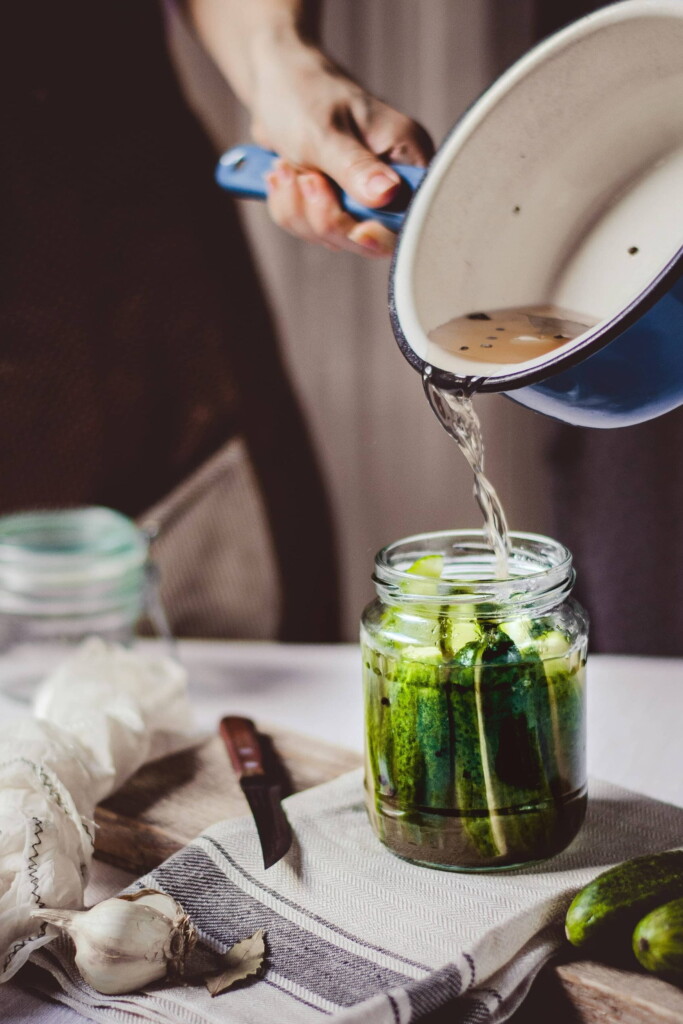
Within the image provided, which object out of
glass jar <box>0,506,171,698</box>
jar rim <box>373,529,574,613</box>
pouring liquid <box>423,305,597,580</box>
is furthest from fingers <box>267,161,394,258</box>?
glass jar <box>0,506,171,698</box>

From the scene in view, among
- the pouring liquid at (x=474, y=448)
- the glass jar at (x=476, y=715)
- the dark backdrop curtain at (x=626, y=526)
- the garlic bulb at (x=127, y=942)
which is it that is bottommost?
the dark backdrop curtain at (x=626, y=526)

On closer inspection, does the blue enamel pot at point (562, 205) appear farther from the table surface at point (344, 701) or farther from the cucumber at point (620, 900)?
the table surface at point (344, 701)

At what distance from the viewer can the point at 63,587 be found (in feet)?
4.35

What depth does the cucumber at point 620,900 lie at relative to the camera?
26.4 inches

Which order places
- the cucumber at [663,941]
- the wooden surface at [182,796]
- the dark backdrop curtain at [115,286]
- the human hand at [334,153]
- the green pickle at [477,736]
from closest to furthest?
the cucumber at [663,941] < the green pickle at [477,736] < the wooden surface at [182,796] < the human hand at [334,153] < the dark backdrop curtain at [115,286]

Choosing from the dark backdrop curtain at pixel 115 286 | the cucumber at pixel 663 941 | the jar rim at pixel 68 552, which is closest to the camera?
the cucumber at pixel 663 941

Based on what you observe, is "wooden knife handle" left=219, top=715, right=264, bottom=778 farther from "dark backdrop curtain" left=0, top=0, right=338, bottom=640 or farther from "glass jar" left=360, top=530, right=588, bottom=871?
"dark backdrop curtain" left=0, top=0, right=338, bottom=640

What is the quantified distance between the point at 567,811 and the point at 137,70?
1416mm

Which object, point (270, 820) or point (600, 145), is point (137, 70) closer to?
point (600, 145)

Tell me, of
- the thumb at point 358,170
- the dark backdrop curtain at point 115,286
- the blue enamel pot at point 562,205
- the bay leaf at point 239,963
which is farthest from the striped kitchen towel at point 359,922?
the dark backdrop curtain at point 115,286

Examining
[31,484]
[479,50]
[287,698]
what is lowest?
[287,698]

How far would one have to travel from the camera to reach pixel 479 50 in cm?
165

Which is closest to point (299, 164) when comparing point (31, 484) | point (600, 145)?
point (600, 145)

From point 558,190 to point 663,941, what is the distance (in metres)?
0.59
